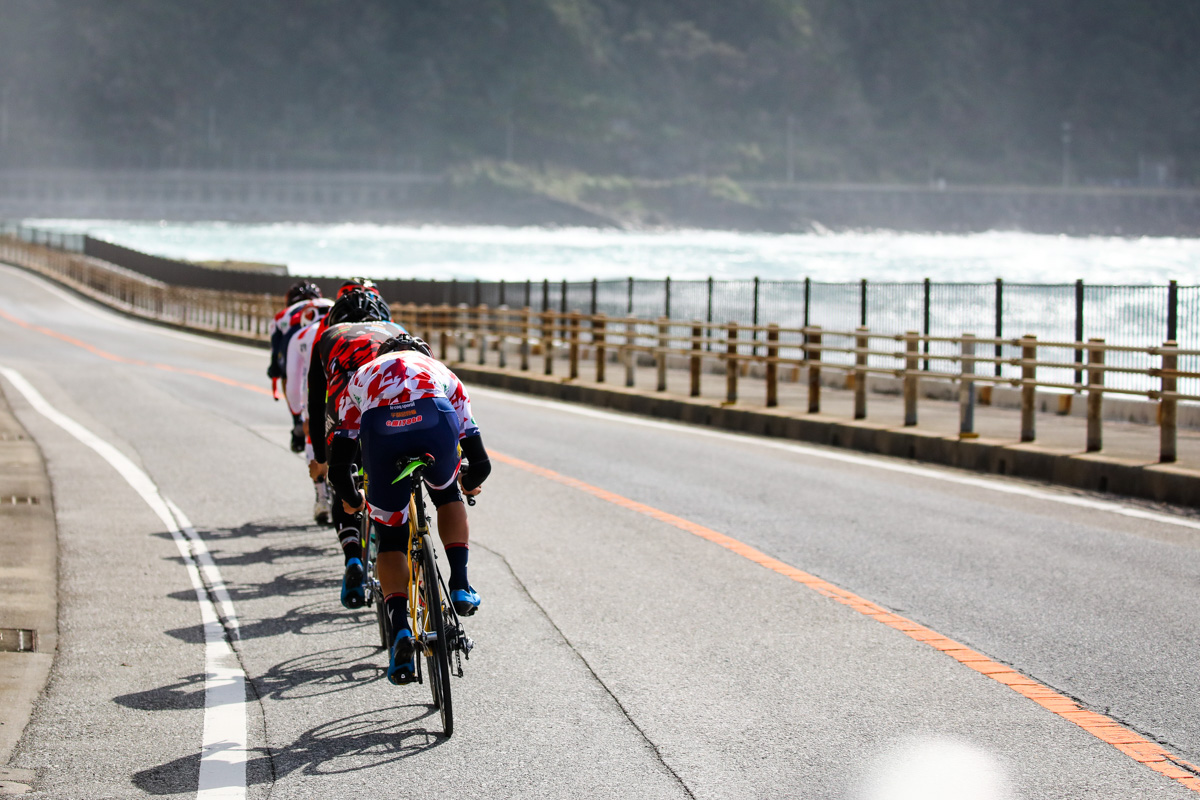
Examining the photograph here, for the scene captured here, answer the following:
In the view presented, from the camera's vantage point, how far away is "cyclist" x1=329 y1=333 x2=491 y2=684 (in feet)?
18.4

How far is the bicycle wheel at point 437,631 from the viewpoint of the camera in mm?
5480

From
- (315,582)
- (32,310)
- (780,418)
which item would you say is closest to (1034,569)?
(315,582)

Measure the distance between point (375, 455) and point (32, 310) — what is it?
4921cm

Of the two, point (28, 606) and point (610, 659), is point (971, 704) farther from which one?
point (28, 606)

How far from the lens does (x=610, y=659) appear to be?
6738 millimetres

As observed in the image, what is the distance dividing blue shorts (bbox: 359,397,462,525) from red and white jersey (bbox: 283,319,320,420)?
3.27m

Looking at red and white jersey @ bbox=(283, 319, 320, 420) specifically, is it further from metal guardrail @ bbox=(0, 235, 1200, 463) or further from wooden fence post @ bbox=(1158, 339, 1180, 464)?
wooden fence post @ bbox=(1158, 339, 1180, 464)

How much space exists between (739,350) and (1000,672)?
2981 cm

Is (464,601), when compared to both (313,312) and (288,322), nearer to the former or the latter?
(313,312)

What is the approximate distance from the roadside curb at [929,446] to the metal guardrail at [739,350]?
386 millimetres

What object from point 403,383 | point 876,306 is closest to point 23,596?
point 403,383

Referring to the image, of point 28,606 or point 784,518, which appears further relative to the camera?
point 784,518

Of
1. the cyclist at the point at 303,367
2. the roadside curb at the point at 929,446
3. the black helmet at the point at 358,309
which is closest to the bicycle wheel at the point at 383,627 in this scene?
the black helmet at the point at 358,309

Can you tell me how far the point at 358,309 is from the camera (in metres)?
6.83
